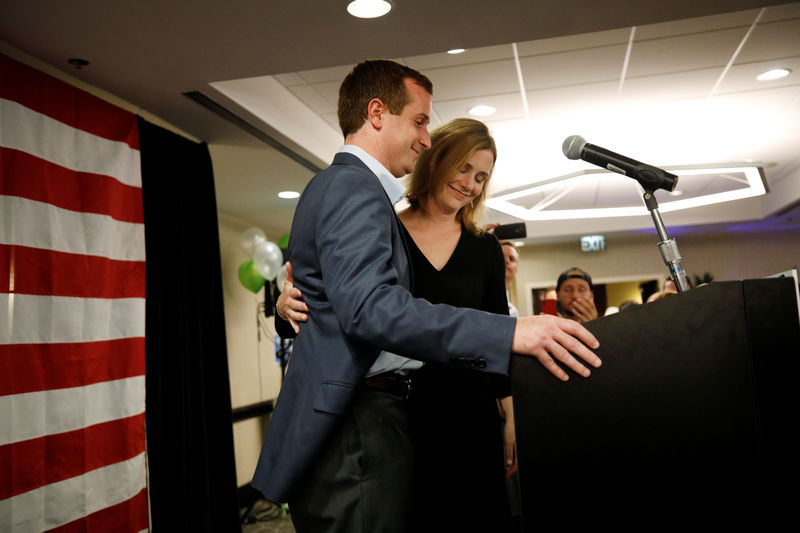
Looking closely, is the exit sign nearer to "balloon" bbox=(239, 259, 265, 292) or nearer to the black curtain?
"balloon" bbox=(239, 259, 265, 292)

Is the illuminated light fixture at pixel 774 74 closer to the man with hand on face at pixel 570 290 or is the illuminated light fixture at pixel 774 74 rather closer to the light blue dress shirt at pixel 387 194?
the man with hand on face at pixel 570 290

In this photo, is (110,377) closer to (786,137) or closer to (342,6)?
(342,6)

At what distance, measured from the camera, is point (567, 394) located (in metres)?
0.82

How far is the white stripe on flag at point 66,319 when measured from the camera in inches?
94.8

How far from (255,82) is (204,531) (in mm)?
2654

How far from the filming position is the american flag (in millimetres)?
2406

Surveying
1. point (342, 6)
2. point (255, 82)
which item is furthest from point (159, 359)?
point (342, 6)

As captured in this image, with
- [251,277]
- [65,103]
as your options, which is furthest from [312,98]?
[65,103]

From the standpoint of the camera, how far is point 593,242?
973 cm

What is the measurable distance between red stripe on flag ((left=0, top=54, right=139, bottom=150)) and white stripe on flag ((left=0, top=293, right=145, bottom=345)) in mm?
798

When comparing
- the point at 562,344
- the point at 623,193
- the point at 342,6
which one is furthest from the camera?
the point at 623,193

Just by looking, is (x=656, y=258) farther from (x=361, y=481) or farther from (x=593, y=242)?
(x=361, y=481)

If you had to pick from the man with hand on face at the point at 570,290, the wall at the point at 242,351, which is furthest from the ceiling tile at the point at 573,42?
the wall at the point at 242,351

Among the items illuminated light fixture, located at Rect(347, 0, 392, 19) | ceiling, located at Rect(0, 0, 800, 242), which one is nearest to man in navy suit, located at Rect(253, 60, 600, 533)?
illuminated light fixture, located at Rect(347, 0, 392, 19)
